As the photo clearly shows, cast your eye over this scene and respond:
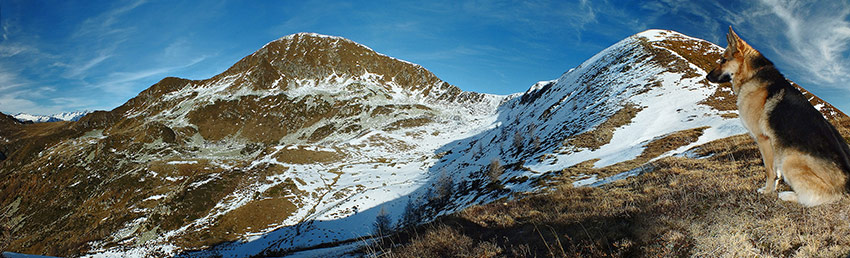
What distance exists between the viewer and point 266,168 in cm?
6231

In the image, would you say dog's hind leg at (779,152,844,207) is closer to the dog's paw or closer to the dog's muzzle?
the dog's paw

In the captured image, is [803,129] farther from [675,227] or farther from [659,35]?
[659,35]

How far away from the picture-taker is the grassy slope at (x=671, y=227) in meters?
3.72

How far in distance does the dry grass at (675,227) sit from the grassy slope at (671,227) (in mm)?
10

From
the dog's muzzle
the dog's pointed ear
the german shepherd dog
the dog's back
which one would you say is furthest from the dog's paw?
the dog's pointed ear

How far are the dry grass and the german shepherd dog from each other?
287mm

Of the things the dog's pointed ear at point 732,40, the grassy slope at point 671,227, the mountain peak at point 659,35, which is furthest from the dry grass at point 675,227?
the mountain peak at point 659,35

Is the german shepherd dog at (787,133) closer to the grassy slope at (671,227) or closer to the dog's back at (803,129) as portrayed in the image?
the dog's back at (803,129)

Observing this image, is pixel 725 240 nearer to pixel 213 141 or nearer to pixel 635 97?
pixel 635 97

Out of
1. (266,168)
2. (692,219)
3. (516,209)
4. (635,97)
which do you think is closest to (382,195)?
(266,168)

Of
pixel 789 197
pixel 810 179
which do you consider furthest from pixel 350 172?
pixel 810 179

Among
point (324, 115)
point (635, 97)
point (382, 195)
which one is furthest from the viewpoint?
point (324, 115)

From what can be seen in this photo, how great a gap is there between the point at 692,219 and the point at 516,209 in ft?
15.4

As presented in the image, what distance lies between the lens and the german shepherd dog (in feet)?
13.6
